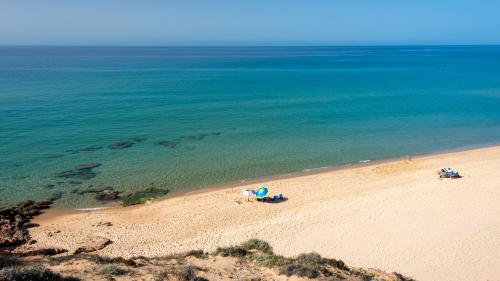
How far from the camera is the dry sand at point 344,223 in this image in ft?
58.0

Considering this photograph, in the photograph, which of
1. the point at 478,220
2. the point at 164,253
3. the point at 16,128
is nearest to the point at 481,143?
the point at 478,220

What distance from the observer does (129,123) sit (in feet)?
145

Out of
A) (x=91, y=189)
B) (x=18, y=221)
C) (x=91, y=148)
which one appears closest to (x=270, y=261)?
(x=18, y=221)

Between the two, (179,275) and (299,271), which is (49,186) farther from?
(299,271)

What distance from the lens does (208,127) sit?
43.4m

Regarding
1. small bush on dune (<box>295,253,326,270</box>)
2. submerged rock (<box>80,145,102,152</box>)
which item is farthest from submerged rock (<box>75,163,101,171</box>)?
small bush on dune (<box>295,253,326,270</box>)

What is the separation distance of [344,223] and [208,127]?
2505 centimetres

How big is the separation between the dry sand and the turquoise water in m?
3.98

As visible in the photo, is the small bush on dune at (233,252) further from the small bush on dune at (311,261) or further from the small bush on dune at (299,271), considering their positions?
the small bush on dune at (299,271)

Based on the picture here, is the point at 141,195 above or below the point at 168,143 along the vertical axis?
below

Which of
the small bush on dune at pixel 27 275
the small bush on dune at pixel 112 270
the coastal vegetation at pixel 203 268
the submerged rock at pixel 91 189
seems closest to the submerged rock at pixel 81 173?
the submerged rock at pixel 91 189

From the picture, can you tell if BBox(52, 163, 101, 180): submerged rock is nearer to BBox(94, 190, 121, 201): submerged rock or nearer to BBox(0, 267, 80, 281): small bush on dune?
BBox(94, 190, 121, 201): submerged rock

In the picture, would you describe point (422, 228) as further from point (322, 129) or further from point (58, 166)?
point (58, 166)

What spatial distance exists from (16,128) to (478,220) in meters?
41.3
